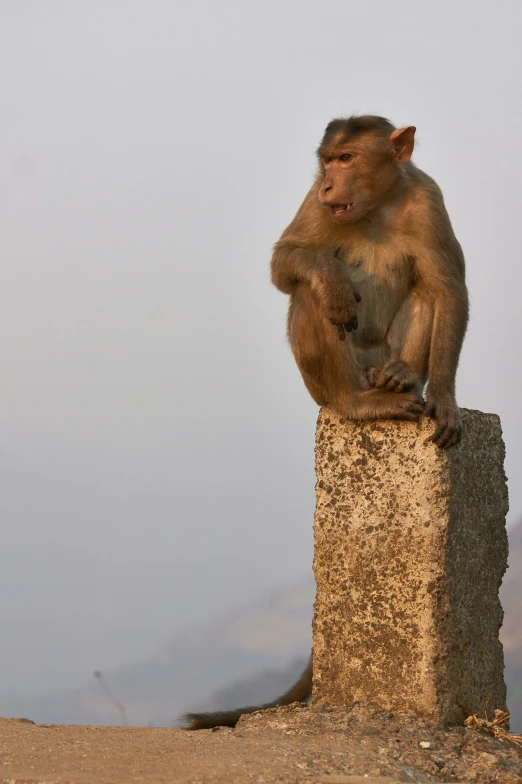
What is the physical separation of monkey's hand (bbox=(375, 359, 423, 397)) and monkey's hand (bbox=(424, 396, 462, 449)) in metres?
0.14

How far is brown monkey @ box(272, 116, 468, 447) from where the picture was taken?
6.03m

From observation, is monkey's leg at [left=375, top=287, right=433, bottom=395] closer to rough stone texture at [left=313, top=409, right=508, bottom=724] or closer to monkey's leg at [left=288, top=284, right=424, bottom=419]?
monkey's leg at [left=288, top=284, right=424, bottom=419]

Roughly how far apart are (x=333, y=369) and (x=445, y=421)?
669 mm

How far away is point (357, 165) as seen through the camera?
6.25 m

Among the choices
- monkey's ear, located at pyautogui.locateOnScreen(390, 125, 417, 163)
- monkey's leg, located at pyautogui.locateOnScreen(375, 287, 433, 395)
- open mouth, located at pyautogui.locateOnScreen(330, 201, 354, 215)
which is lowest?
monkey's leg, located at pyautogui.locateOnScreen(375, 287, 433, 395)

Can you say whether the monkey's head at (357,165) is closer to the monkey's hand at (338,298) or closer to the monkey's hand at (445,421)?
the monkey's hand at (338,298)

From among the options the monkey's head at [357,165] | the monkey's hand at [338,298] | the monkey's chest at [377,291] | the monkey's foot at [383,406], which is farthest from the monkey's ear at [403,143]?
the monkey's foot at [383,406]

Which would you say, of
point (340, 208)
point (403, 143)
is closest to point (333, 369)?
point (340, 208)

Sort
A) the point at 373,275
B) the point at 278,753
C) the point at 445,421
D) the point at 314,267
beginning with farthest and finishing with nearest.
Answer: the point at 373,275 → the point at 314,267 → the point at 445,421 → the point at 278,753

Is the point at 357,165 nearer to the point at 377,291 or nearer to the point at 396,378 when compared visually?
the point at 377,291

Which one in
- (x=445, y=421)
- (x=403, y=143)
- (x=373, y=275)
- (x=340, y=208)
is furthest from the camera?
(x=403, y=143)

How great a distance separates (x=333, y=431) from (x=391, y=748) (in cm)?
169

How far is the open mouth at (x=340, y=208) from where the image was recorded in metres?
6.16

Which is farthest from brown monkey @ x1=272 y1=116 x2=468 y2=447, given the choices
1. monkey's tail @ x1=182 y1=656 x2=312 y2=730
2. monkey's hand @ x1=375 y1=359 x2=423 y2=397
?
monkey's tail @ x1=182 y1=656 x2=312 y2=730
